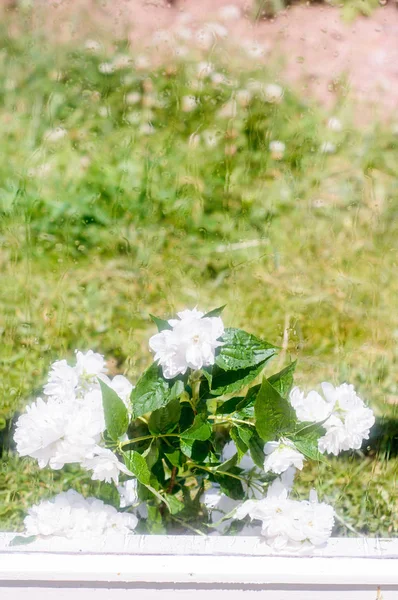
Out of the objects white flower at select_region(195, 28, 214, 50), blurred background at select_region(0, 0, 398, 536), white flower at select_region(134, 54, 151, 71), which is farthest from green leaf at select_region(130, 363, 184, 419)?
white flower at select_region(195, 28, 214, 50)

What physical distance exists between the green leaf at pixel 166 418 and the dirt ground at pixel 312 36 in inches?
35.2

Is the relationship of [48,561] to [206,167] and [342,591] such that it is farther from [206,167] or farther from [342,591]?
[206,167]

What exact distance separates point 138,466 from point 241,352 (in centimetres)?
17

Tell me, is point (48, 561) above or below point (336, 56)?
below

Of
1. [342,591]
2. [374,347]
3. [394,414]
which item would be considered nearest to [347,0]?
[374,347]

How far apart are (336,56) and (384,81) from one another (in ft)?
0.41

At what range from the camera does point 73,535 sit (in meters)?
0.81

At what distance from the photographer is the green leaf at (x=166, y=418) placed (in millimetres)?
851

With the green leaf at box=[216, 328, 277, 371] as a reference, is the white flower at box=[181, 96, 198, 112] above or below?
below

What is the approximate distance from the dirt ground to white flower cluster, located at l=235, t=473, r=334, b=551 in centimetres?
98

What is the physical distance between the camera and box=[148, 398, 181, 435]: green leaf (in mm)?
851

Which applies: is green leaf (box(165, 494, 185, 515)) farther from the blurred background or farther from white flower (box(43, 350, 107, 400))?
the blurred background

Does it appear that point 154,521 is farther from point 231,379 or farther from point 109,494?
point 231,379

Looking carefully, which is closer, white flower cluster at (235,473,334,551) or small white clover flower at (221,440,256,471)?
white flower cluster at (235,473,334,551)
